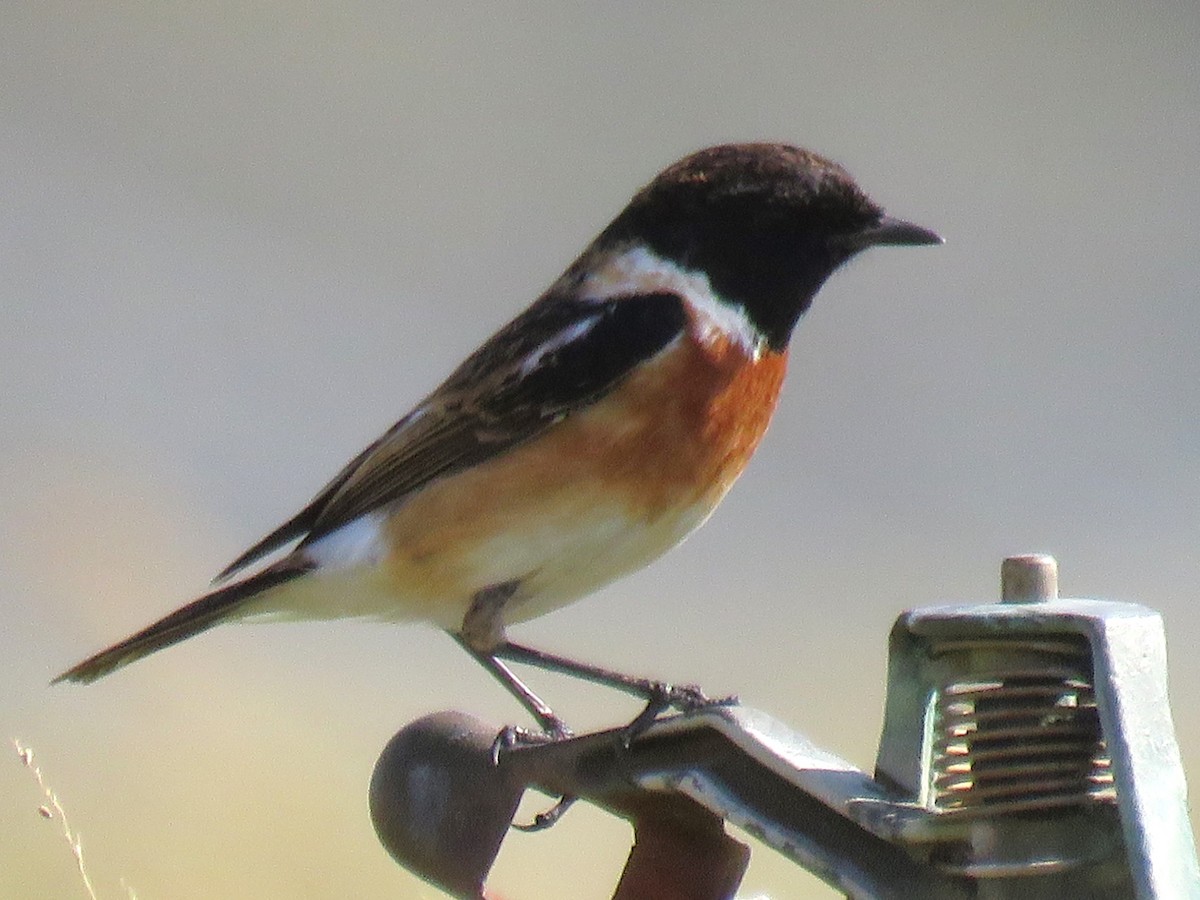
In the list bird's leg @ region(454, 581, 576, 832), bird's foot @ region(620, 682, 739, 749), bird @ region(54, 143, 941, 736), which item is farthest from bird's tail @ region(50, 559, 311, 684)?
bird's foot @ region(620, 682, 739, 749)

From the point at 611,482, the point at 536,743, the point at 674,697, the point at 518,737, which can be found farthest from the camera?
the point at 611,482

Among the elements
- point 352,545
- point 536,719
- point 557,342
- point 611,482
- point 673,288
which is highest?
point 673,288

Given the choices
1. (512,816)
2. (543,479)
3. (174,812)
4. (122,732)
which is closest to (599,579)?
(543,479)

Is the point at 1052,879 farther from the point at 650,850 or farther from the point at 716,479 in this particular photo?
the point at 716,479

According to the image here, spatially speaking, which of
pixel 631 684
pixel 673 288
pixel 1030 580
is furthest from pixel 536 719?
pixel 1030 580

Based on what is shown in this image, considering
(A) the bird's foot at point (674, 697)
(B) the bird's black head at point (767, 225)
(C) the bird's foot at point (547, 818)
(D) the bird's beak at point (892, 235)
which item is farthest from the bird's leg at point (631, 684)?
(D) the bird's beak at point (892, 235)

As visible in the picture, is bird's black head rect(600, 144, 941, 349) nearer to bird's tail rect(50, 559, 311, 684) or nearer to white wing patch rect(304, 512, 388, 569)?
white wing patch rect(304, 512, 388, 569)

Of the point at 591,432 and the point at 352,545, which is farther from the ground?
the point at 591,432

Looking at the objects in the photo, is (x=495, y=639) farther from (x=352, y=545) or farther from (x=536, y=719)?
(x=352, y=545)
